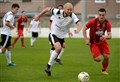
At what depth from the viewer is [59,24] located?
524 inches

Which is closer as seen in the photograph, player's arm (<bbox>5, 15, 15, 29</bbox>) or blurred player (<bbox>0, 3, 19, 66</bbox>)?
player's arm (<bbox>5, 15, 15, 29</bbox>)

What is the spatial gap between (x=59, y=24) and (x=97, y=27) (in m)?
1.15

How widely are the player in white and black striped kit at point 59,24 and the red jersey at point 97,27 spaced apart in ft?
1.28

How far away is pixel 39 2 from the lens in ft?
150

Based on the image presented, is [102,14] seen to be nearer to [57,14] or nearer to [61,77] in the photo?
[57,14]

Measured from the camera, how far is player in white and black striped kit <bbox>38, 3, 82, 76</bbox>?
12.9 metres

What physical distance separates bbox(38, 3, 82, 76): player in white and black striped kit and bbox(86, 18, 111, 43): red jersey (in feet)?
1.28

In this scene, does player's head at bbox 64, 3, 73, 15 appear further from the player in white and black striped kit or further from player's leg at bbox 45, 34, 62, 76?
player's leg at bbox 45, 34, 62, 76

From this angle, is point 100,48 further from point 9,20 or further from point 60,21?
point 9,20

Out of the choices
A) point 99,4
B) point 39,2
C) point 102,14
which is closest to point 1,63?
point 102,14

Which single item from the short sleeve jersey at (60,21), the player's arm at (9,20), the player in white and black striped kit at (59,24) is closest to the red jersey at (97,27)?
the player in white and black striped kit at (59,24)

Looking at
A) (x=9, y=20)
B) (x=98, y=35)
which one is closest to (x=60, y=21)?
(x=98, y=35)

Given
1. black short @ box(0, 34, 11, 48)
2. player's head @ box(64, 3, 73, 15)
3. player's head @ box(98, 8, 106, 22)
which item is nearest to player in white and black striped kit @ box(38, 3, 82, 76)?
player's head @ box(64, 3, 73, 15)

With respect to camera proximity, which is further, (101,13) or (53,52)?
(53,52)
